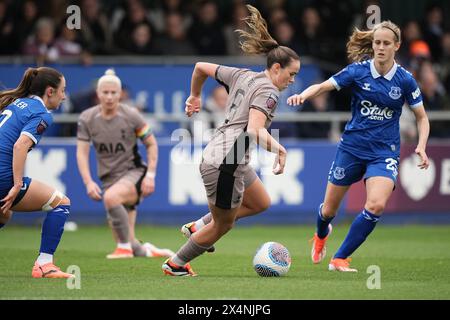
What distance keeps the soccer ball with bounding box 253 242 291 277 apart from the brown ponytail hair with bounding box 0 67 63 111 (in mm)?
2490

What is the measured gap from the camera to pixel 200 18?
62.5ft

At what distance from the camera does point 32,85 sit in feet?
30.3

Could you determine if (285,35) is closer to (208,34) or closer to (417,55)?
(208,34)

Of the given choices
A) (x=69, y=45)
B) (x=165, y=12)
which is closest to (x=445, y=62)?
(x=165, y=12)

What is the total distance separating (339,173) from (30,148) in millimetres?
3125

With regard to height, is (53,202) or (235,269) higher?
(53,202)

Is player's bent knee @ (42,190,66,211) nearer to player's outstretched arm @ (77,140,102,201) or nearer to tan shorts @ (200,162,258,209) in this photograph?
tan shorts @ (200,162,258,209)

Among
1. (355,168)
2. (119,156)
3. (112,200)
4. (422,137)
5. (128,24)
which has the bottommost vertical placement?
(112,200)

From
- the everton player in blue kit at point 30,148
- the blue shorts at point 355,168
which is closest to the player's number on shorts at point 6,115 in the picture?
the everton player in blue kit at point 30,148

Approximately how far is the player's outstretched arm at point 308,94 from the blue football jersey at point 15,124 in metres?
2.17

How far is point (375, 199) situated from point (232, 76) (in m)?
1.82

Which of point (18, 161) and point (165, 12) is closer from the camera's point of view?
point (18, 161)
